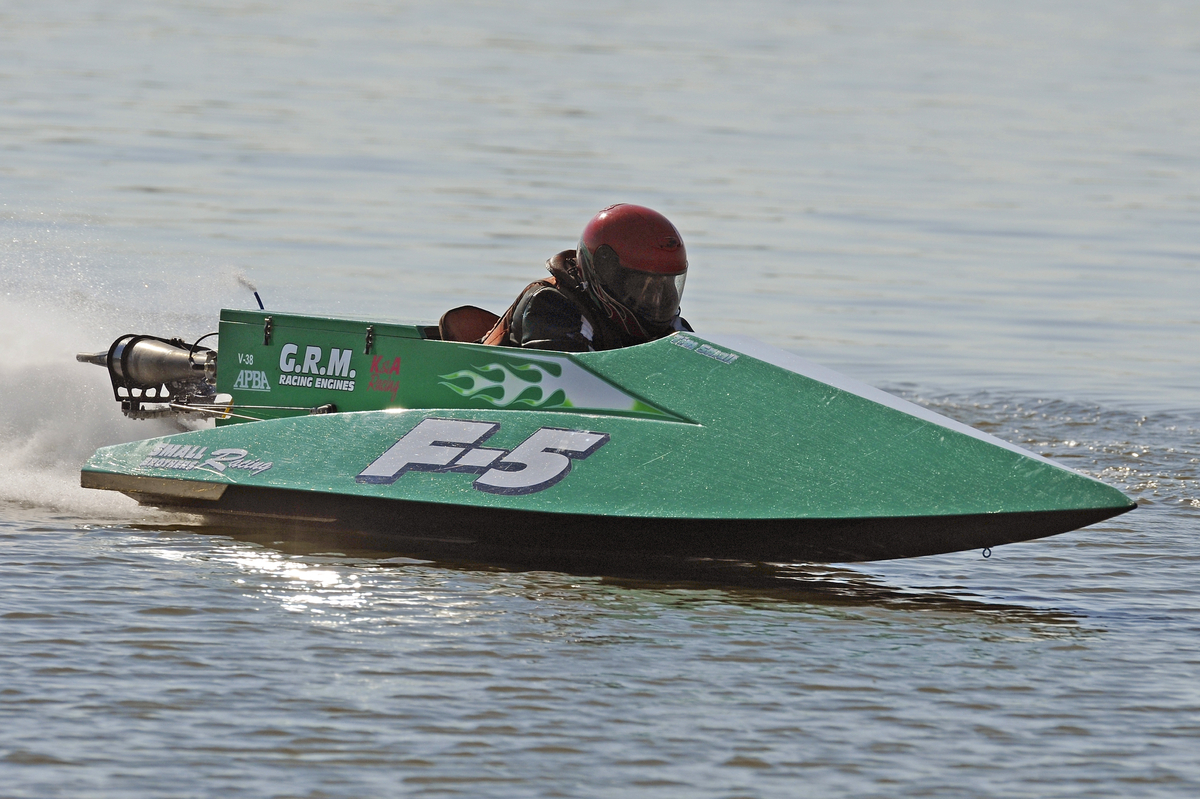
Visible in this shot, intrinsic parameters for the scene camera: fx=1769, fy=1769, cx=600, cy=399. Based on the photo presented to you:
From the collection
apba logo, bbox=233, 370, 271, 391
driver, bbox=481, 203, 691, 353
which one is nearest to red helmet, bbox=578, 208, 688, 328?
driver, bbox=481, 203, 691, 353

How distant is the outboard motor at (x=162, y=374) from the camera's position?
8.25 metres

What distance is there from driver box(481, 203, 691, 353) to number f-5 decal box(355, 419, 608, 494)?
554mm

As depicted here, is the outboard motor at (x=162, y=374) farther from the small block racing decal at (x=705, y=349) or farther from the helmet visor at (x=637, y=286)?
the small block racing decal at (x=705, y=349)

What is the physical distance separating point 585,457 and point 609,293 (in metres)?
1.03

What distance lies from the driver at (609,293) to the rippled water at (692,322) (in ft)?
3.66

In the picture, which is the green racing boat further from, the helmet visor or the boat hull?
the helmet visor

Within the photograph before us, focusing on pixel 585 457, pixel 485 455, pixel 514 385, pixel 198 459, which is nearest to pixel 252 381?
pixel 198 459

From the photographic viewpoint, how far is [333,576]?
21.9 ft

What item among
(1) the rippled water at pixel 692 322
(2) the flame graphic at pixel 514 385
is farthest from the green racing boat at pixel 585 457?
(1) the rippled water at pixel 692 322

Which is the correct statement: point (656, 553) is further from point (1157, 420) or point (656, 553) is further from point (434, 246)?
point (434, 246)

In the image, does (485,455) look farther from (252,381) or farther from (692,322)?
(692,322)

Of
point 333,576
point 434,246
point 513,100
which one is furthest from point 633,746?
point 513,100

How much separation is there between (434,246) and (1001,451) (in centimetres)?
975

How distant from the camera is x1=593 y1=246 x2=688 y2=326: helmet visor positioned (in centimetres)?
741
